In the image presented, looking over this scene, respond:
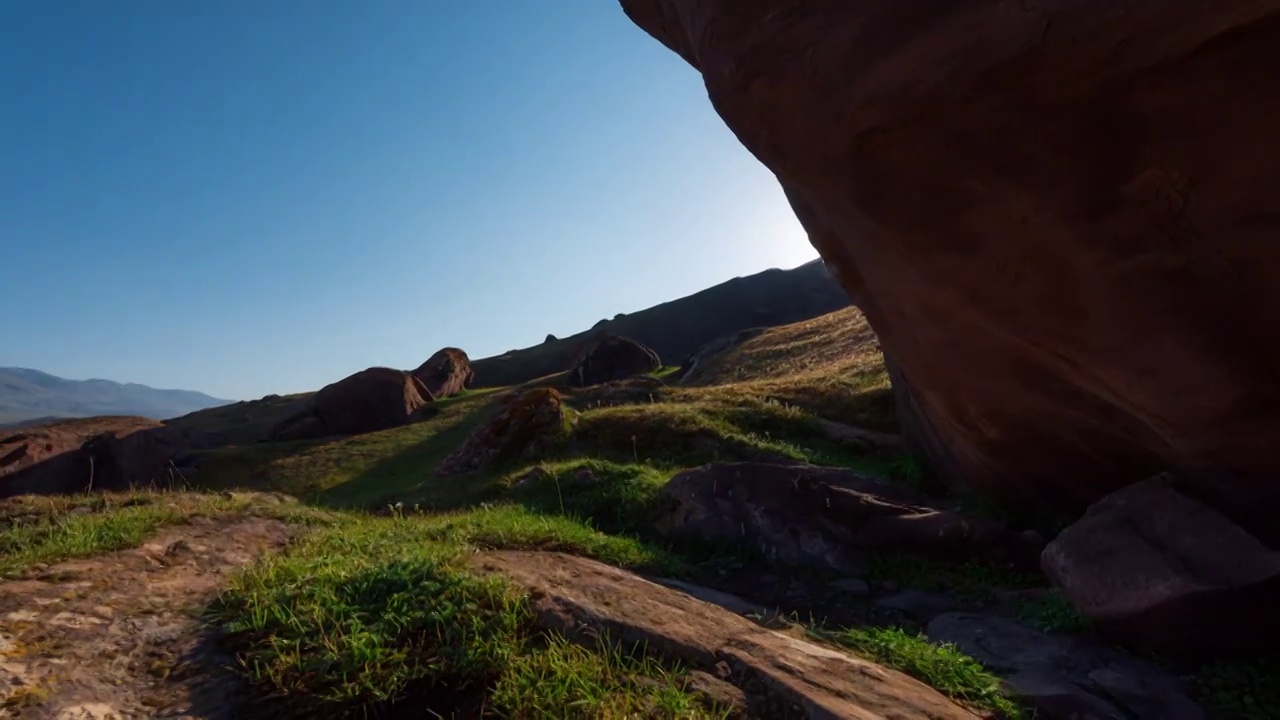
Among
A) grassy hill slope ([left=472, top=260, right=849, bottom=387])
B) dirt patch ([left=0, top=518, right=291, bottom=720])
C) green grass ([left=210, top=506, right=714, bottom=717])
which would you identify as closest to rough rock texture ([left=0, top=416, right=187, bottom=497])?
dirt patch ([left=0, top=518, right=291, bottom=720])

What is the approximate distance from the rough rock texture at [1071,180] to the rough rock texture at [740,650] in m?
3.64

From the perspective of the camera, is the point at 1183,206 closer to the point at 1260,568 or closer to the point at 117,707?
the point at 1260,568

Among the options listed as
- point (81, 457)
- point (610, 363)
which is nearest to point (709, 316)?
point (610, 363)

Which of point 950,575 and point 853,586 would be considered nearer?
point 853,586

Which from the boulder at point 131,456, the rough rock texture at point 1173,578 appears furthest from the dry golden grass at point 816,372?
the boulder at point 131,456

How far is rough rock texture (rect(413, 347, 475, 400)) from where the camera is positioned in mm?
41500

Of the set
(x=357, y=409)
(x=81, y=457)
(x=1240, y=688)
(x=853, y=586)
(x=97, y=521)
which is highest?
(x=81, y=457)

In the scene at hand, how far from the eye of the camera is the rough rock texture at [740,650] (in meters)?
4.25

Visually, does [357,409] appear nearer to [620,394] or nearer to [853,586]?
[620,394]

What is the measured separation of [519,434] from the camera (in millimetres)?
16828

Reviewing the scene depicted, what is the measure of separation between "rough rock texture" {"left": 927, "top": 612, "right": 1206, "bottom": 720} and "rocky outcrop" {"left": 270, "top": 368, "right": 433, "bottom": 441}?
29.2 m

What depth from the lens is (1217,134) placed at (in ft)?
16.8

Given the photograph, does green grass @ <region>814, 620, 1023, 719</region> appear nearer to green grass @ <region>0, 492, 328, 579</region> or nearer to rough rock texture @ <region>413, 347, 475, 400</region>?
green grass @ <region>0, 492, 328, 579</region>

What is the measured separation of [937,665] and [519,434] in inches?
494
